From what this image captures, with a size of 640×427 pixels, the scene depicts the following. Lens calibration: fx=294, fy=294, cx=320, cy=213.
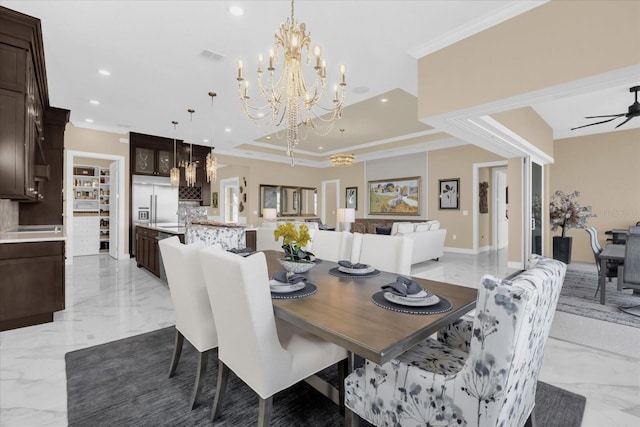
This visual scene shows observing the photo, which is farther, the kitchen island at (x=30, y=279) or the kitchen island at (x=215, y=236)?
the kitchen island at (x=215, y=236)

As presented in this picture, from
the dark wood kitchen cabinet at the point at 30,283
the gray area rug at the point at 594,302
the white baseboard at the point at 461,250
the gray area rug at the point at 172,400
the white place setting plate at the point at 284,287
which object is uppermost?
the white place setting plate at the point at 284,287

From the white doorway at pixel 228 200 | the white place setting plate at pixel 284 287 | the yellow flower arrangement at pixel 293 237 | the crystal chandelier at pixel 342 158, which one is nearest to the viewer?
the white place setting plate at pixel 284 287

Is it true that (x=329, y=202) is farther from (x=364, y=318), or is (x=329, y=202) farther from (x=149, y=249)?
(x=364, y=318)

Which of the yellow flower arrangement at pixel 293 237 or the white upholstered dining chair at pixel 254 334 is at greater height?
the yellow flower arrangement at pixel 293 237

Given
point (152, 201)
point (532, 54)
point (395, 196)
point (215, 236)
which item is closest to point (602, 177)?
point (395, 196)

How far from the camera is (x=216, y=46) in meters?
3.17

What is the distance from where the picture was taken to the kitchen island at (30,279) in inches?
110

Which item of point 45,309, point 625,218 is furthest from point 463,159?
point 45,309

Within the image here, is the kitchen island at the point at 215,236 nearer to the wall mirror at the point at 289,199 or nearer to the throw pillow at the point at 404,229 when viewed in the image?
the throw pillow at the point at 404,229

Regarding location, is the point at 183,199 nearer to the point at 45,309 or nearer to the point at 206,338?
the point at 45,309

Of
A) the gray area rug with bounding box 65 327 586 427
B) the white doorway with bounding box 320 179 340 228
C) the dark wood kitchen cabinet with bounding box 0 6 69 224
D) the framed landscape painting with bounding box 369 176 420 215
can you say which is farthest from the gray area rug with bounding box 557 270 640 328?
the white doorway with bounding box 320 179 340 228

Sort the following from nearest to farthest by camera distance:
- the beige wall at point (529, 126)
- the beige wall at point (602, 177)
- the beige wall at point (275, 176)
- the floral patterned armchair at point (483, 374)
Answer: the floral patterned armchair at point (483, 374) → the beige wall at point (529, 126) → the beige wall at point (602, 177) → the beige wall at point (275, 176)

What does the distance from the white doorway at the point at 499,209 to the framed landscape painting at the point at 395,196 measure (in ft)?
6.61

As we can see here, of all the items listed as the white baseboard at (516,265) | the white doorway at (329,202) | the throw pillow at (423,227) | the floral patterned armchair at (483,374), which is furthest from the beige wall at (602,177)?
the floral patterned armchair at (483,374)
